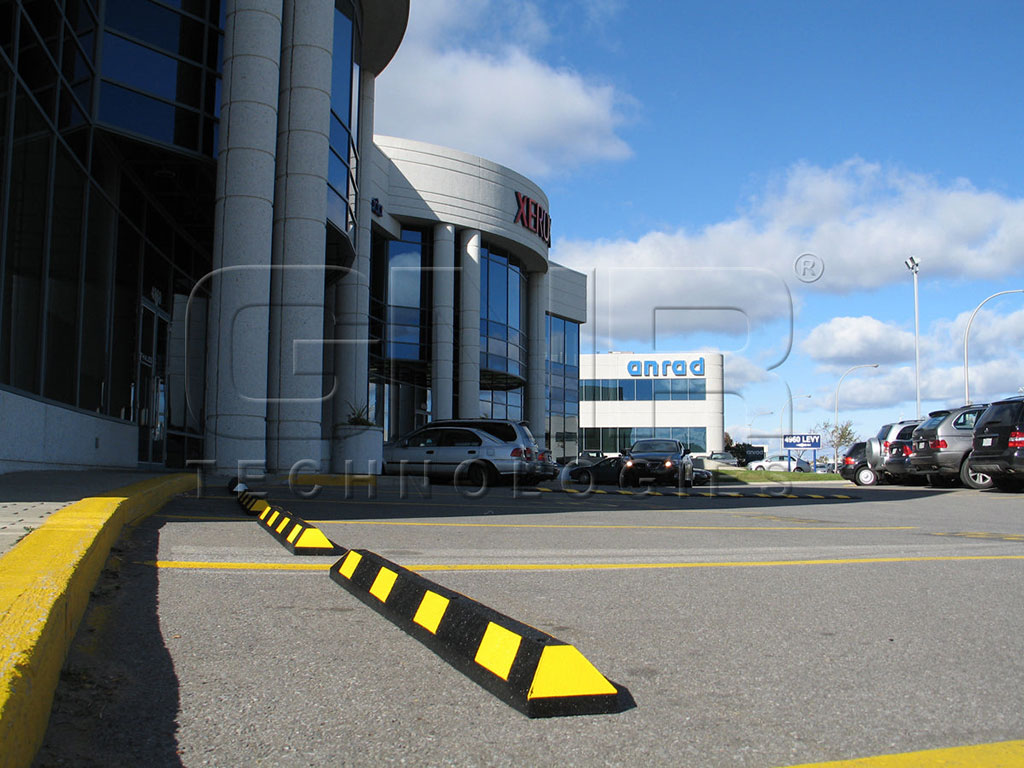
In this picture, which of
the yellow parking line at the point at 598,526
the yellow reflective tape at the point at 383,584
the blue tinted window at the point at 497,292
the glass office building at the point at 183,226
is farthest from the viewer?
the blue tinted window at the point at 497,292

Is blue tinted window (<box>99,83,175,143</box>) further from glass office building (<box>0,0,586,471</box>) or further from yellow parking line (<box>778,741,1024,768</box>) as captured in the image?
yellow parking line (<box>778,741,1024,768</box>)

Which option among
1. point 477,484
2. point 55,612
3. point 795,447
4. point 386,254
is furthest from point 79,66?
point 795,447

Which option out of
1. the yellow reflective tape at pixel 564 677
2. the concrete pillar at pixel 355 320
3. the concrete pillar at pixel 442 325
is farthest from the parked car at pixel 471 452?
the yellow reflective tape at pixel 564 677

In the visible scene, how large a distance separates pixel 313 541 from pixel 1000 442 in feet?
53.2

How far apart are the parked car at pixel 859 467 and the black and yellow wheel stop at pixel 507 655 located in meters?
24.0

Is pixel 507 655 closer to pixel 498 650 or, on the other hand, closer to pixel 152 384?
pixel 498 650

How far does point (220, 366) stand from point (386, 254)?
17959mm

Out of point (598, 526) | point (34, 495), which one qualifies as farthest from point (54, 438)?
point (598, 526)

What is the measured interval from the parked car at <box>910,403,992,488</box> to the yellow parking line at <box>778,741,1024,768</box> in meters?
19.6

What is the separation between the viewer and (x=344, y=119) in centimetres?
2155

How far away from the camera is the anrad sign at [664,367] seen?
7812 centimetres

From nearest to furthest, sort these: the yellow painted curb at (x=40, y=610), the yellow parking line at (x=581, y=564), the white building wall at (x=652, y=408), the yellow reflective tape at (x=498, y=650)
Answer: the yellow painted curb at (x=40, y=610) < the yellow reflective tape at (x=498, y=650) < the yellow parking line at (x=581, y=564) < the white building wall at (x=652, y=408)

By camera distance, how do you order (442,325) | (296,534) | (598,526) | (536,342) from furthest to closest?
(536,342)
(442,325)
(598,526)
(296,534)

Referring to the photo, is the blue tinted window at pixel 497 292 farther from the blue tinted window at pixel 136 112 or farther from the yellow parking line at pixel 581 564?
the yellow parking line at pixel 581 564
